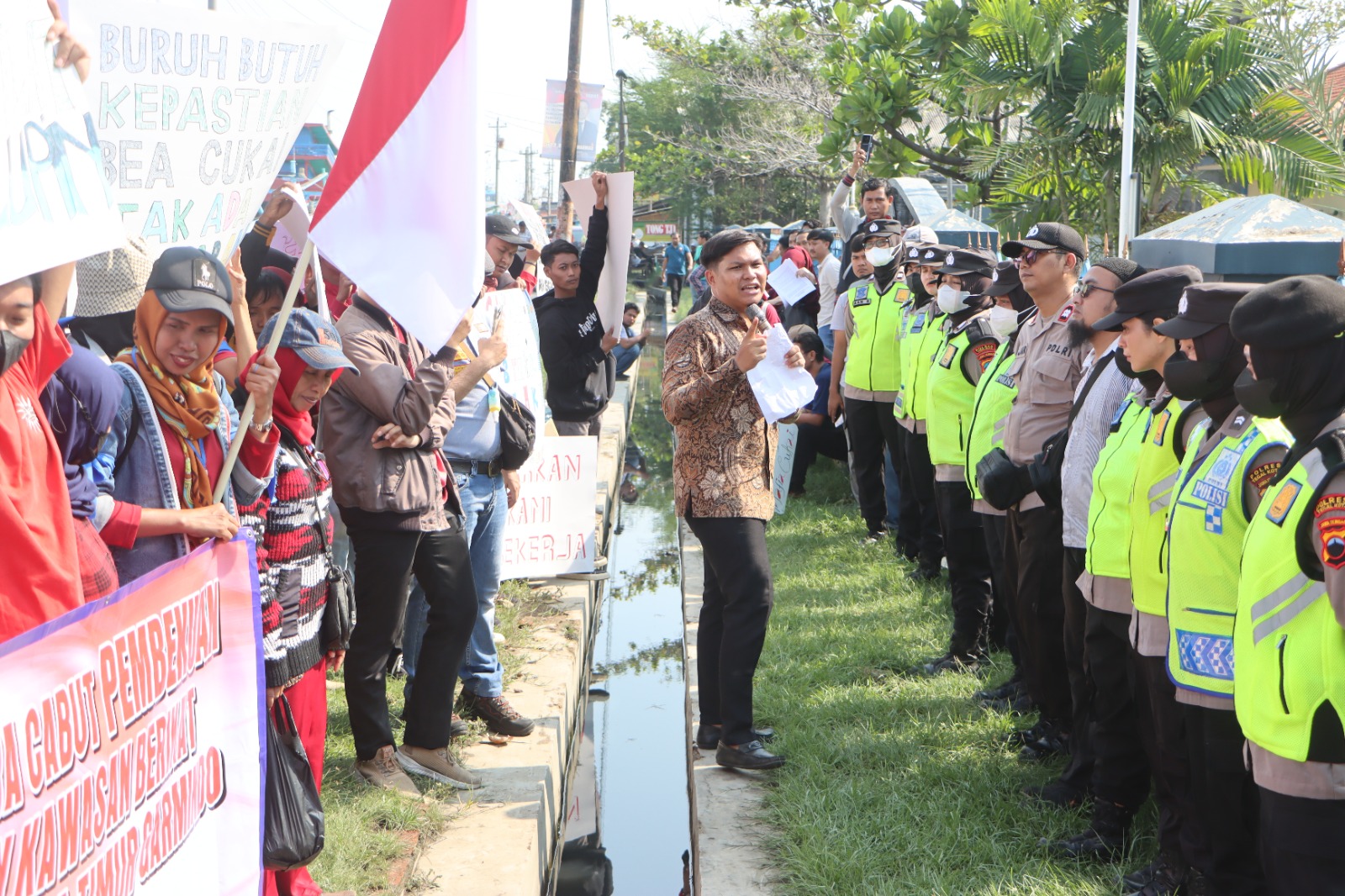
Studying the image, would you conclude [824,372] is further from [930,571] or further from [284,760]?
[284,760]

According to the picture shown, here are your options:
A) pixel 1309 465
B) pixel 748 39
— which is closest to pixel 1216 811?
pixel 1309 465

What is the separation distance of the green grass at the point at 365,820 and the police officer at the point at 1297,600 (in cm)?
265

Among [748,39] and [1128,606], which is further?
[748,39]

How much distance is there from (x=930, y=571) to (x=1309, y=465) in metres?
5.45

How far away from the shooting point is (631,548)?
11820 mm

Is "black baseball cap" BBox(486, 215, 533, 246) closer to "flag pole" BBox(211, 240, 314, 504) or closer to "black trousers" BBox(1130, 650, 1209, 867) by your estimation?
"flag pole" BBox(211, 240, 314, 504)

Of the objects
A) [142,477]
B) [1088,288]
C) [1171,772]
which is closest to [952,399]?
[1088,288]

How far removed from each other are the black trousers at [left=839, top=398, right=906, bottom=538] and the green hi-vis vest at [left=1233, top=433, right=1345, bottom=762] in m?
6.23

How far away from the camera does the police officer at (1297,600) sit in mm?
2680

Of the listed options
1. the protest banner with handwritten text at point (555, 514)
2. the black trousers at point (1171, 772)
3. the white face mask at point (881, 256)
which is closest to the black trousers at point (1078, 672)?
the black trousers at point (1171, 772)

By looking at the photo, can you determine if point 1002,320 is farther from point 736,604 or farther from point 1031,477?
point 736,604

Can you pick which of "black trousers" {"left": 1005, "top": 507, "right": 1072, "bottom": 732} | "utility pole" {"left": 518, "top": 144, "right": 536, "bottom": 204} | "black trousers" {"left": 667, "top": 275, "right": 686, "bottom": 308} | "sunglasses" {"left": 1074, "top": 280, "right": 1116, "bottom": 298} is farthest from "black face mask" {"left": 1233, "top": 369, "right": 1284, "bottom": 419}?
"utility pole" {"left": 518, "top": 144, "right": 536, "bottom": 204}

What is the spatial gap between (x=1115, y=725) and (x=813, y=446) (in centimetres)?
746

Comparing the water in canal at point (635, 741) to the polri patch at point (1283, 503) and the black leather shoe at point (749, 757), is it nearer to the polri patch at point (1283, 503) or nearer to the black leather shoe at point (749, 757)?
the black leather shoe at point (749, 757)
